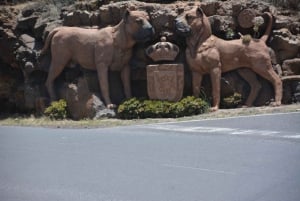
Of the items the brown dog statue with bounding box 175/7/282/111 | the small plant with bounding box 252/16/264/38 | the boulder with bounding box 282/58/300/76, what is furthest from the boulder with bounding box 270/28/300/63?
the small plant with bounding box 252/16/264/38

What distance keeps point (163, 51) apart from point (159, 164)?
259 inches

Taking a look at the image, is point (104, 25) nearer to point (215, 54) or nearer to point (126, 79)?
point (126, 79)

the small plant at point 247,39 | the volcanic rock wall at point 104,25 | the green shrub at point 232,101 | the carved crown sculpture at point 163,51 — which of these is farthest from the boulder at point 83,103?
the small plant at point 247,39

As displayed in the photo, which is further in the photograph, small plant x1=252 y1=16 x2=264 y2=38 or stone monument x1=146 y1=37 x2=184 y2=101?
small plant x1=252 y1=16 x2=264 y2=38

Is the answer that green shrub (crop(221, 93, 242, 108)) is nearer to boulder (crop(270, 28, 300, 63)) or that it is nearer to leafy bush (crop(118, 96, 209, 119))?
leafy bush (crop(118, 96, 209, 119))

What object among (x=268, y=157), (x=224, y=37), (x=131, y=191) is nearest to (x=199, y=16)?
(x=224, y=37)

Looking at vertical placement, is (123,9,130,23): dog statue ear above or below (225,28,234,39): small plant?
above

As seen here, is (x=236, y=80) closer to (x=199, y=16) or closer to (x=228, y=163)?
(x=199, y=16)

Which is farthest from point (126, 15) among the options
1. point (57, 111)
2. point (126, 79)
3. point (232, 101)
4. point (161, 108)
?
point (232, 101)

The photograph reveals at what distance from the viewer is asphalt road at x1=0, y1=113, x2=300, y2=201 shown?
4715 mm

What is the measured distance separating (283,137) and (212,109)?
4.50 meters

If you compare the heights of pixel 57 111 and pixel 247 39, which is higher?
pixel 247 39

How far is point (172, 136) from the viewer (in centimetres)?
806

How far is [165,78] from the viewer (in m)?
11.8
